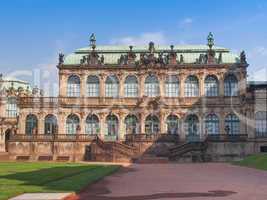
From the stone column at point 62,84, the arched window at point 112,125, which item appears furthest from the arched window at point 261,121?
the stone column at point 62,84

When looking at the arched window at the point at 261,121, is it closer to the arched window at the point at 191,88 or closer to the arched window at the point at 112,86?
the arched window at the point at 191,88

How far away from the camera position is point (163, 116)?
77.6m

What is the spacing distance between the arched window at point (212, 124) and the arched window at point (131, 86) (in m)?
12.1

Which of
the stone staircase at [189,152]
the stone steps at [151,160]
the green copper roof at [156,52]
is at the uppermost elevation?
the green copper roof at [156,52]

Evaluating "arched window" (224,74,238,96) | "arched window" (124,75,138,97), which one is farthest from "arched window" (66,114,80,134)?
"arched window" (224,74,238,96)

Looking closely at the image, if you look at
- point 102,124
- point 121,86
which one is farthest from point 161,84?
point 102,124

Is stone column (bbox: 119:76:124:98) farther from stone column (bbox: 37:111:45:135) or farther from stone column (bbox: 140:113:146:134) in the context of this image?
stone column (bbox: 37:111:45:135)

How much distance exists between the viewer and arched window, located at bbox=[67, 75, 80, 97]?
79750mm

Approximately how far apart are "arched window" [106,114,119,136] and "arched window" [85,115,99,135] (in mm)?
1757

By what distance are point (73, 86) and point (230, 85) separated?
2524cm

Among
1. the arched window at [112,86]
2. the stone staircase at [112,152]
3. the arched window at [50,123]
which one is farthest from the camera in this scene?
the arched window at [112,86]

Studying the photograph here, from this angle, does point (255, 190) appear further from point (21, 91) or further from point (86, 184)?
point (21, 91)

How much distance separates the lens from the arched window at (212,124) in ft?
254

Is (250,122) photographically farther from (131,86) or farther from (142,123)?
(131,86)
